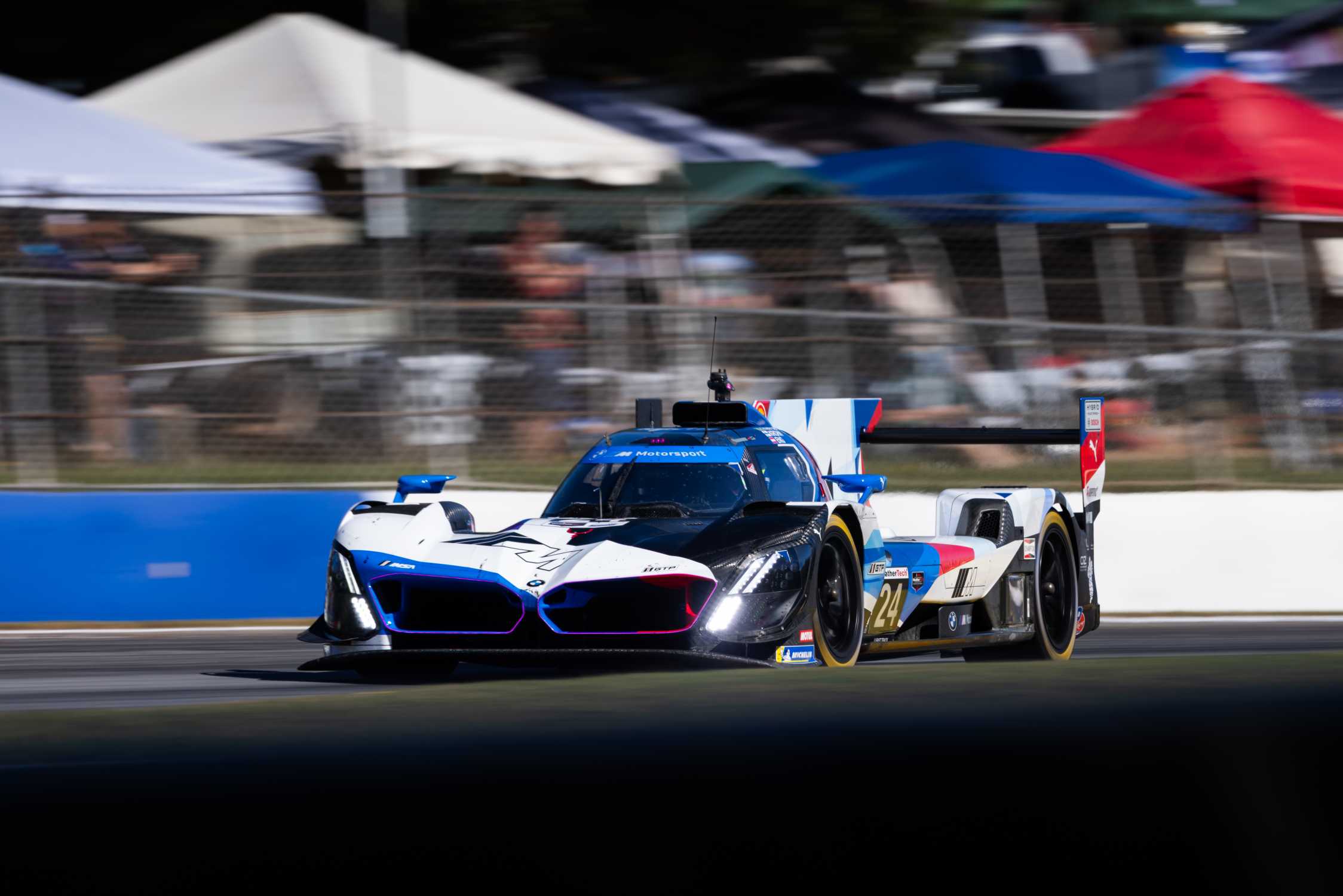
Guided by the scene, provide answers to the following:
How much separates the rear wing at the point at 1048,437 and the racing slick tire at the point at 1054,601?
38 cm

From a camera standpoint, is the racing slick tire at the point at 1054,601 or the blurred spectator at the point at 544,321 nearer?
the racing slick tire at the point at 1054,601

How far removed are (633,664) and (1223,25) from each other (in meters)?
30.7

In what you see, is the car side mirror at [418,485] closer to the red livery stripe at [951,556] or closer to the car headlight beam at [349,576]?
the car headlight beam at [349,576]

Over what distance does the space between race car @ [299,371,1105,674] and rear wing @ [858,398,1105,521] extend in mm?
80

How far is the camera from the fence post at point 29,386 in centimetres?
1211

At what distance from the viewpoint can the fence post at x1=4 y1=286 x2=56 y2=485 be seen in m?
12.1

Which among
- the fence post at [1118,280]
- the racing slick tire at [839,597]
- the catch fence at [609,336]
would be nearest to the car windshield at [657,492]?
the racing slick tire at [839,597]

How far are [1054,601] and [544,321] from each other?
4702mm

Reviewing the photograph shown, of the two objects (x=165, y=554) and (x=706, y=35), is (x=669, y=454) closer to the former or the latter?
(x=165, y=554)

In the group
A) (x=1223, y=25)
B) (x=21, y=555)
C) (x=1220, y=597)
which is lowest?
(x=1220, y=597)

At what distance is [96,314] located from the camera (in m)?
12.6

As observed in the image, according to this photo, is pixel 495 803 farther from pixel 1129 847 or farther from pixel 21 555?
pixel 21 555

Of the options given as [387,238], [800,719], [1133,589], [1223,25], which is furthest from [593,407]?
[1223,25]

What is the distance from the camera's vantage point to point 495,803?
381 cm
